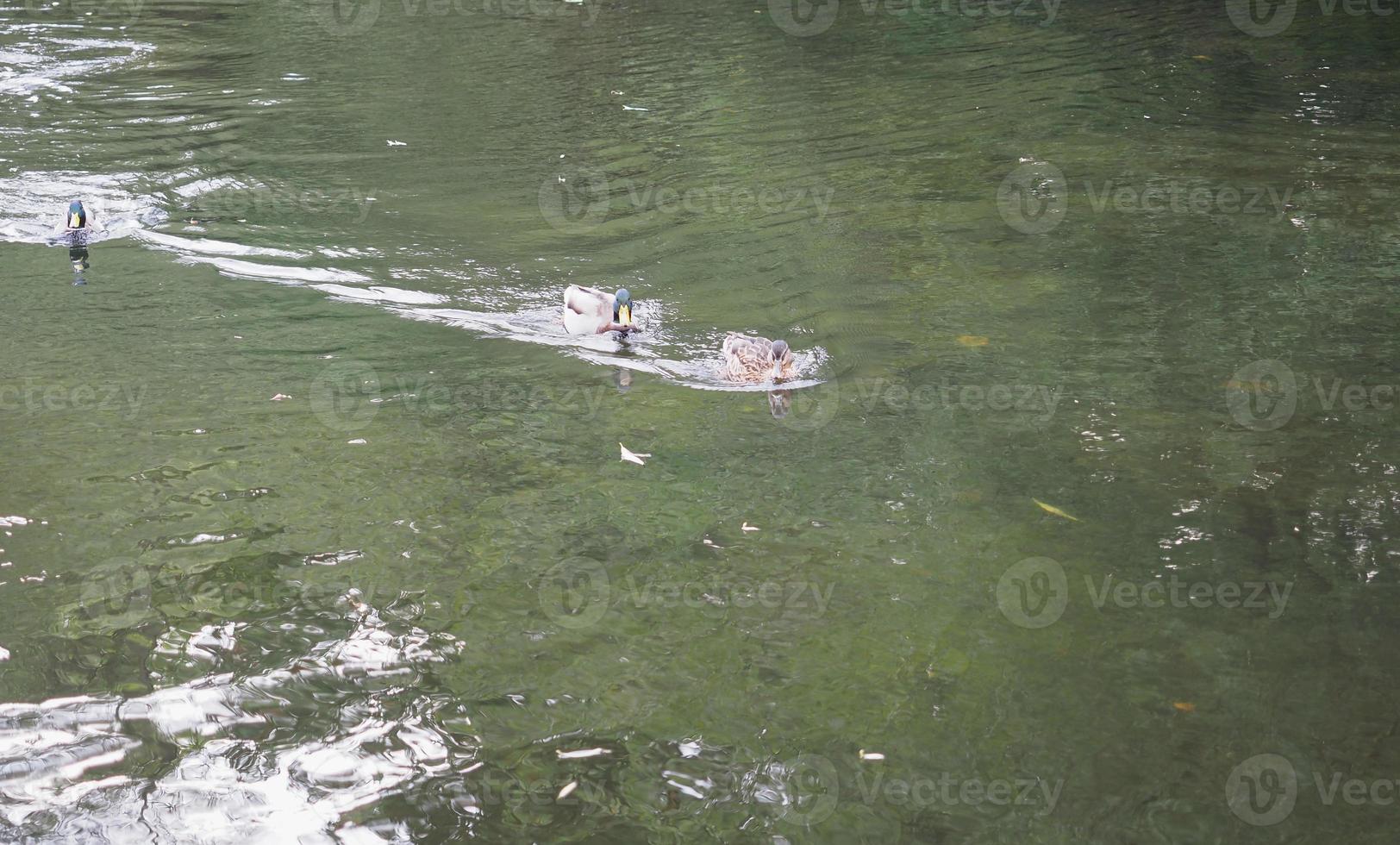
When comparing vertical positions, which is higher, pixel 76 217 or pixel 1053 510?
pixel 76 217

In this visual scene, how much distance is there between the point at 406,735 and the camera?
4699 millimetres

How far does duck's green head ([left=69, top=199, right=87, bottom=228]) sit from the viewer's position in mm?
10211

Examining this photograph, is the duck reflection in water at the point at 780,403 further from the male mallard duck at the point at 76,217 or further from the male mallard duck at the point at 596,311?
the male mallard duck at the point at 76,217

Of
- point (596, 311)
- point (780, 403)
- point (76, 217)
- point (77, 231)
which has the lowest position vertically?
point (780, 403)

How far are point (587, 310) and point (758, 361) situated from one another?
137 cm

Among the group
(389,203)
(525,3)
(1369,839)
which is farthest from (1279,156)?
(525,3)

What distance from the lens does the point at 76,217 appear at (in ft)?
33.5

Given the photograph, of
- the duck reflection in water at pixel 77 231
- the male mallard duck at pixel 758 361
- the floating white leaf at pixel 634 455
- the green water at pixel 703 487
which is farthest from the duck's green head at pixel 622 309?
the duck reflection in water at pixel 77 231

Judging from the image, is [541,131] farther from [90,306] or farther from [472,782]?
[472,782]

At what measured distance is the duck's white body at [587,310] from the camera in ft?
27.2

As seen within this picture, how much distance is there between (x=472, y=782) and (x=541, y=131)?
10.3 m

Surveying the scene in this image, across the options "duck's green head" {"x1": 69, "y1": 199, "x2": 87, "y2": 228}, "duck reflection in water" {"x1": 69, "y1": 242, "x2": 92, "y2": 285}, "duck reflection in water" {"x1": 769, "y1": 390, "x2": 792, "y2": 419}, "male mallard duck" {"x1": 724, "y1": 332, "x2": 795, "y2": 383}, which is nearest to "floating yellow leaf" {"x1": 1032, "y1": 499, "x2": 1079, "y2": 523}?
"duck reflection in water" {"x1": 769, "y1": 390, "x2": 792, "y2": 419}

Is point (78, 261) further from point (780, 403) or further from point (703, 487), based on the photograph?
point (703, 487)

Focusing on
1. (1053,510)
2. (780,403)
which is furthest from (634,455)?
(1053,510)
